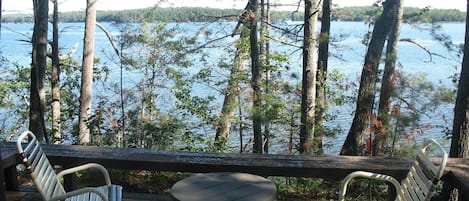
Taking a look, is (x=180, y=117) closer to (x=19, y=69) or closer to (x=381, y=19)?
(x=381, y=19)

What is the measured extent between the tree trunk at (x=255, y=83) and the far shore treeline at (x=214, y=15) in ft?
1.66

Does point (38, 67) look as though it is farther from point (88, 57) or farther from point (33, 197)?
point (33, 197)

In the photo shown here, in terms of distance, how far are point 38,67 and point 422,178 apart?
652 cm

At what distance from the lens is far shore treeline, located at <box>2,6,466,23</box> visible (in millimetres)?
6047

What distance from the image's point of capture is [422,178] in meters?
2.18

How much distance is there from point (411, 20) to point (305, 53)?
1642 mm

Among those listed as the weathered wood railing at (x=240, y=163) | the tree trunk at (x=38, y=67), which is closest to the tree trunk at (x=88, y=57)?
the tree trunk at (x=38, y=67)

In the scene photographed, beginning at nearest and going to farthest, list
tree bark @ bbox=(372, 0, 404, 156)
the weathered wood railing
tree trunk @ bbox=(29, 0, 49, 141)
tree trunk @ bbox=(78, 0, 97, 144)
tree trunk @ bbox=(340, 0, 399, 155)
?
the weathered wood railing
tree bark @ bbox=(372, 0, 404, 156)
tree trunk @ bbox=(340, 0, 399, 155)
tree trunk @ bbox=(29, 0, 49, 141)
tree trunk @ bbox=(78, 0, 97, 144)

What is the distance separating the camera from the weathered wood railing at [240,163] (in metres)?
2.57

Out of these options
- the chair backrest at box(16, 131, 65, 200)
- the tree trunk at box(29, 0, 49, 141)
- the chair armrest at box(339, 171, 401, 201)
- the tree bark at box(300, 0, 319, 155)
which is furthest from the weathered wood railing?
the tree trunk at box(29, 0, 49, 141)

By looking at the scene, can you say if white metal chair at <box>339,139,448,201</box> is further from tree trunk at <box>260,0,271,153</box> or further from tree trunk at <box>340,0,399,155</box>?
tree trunk at <box>260,0,271,153</box>

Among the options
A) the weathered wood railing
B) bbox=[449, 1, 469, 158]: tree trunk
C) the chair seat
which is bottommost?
the chair seat

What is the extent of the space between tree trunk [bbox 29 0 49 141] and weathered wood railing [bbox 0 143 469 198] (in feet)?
14.6

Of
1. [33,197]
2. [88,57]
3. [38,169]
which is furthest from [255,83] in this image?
[38,169]
